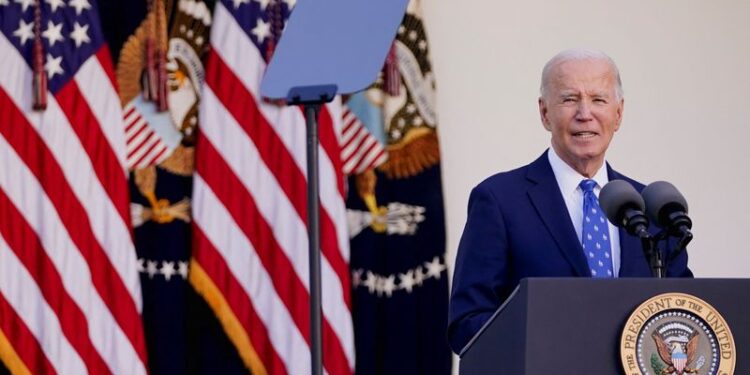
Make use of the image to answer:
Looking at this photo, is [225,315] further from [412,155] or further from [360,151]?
[412,155]

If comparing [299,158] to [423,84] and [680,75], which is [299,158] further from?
[680,75]

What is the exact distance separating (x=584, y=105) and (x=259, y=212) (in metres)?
2.16

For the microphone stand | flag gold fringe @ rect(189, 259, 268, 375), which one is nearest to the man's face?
the microphone stand

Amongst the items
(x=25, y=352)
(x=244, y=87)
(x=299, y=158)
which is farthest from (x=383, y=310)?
(x=25, y=352)

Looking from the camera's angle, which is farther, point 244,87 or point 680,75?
point 680,75

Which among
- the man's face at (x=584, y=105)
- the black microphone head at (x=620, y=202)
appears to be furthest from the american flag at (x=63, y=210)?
the black microphone head at (x=620, y=202)

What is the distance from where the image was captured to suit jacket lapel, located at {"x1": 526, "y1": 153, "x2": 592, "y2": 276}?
324 cm

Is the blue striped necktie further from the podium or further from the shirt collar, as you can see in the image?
the podium

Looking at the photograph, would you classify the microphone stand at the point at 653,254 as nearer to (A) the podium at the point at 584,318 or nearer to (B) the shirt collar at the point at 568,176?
(A) the podium at the point at 584,318

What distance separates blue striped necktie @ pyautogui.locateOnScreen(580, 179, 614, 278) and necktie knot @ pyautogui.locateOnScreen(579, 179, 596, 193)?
0.12 feet

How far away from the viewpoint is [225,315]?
523 centimetres

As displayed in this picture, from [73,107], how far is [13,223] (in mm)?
480

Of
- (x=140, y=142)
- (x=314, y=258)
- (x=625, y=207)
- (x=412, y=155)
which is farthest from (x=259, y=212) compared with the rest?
(x=625, y=207)

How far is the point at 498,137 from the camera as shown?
5652mm
